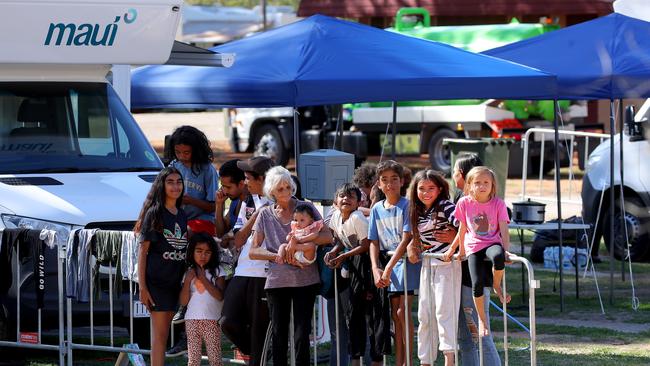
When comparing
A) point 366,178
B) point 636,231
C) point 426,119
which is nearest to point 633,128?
point 636,231

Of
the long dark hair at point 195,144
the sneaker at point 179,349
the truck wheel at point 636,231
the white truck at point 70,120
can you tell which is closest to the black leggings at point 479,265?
the sneaker at point 179,349

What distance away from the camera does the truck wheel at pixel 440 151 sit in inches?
984

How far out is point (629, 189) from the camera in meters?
14.8

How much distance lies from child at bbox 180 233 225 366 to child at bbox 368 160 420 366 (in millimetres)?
1041

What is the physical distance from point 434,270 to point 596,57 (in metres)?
4.48

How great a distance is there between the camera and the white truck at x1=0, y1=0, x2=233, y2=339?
29.4ft

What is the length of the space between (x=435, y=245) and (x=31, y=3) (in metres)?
3.65

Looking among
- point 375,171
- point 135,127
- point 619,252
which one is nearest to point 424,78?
point 375,171

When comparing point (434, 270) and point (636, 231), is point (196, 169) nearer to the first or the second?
point (434, 270)

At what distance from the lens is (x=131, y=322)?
27.9 ft

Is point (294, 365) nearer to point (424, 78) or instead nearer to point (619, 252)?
point (424, 78)

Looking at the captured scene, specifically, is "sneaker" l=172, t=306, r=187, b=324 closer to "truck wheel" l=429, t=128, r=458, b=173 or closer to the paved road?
the paved road

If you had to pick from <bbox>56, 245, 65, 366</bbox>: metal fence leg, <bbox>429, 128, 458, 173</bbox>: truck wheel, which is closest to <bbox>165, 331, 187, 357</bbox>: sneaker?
<bbox>56, 245, 65, 366</bbox>: metal fence leg

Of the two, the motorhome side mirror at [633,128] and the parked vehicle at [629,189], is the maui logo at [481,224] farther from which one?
the motorhome side mirror at [633,128]
